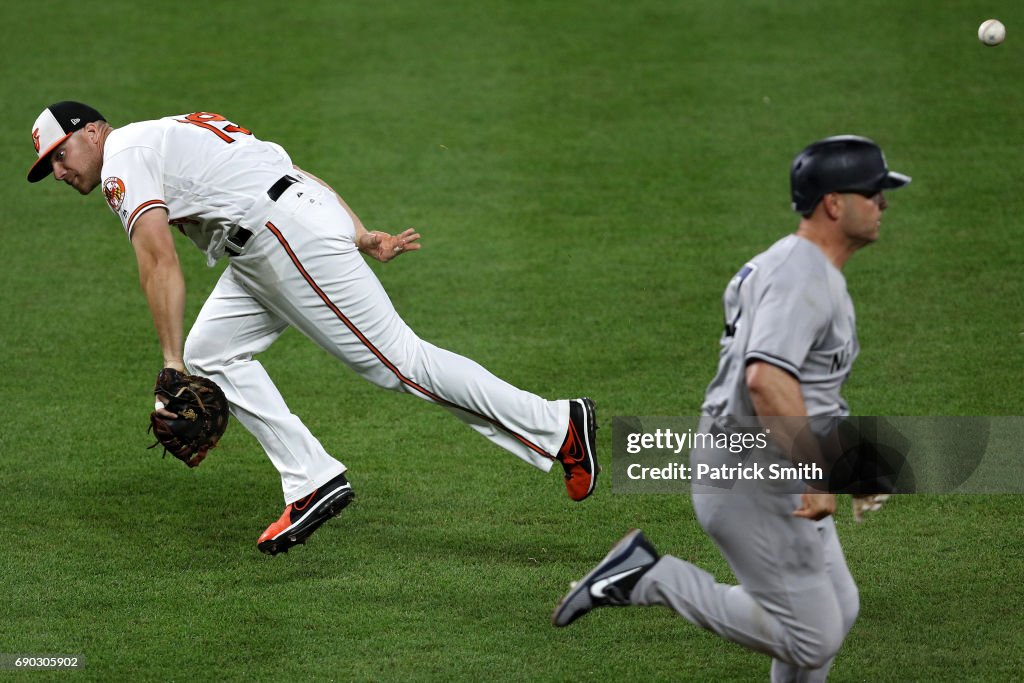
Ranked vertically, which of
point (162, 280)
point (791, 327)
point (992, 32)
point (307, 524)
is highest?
point (992, 32)

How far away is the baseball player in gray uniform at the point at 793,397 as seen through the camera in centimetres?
336

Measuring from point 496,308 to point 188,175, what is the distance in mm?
2912

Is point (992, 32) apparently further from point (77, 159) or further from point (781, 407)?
point (781, 407)

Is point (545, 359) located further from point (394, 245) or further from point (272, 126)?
point (272, 126)

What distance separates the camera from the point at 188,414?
485cm

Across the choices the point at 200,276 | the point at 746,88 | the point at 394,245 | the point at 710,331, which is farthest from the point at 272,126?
the point at 394,245

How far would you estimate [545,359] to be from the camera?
6961 mm

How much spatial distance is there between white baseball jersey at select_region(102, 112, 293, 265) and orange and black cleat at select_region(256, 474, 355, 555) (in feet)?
3.44

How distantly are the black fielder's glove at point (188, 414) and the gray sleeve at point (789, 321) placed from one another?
230 centimetres

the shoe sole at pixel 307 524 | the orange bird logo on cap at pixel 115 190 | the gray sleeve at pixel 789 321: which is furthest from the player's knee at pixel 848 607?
the orange bird logo on cap at pixel 115 190

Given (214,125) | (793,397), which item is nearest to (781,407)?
(793,397)

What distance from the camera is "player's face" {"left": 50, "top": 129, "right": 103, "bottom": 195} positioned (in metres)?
5.05

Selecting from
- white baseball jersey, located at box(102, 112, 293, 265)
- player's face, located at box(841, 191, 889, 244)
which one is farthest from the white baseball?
player's face, located at box(841, 191, 889, 244)

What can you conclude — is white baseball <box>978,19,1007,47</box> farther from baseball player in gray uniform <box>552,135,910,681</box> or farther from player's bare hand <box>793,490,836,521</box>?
player's bare hand <box>793,490,836,521</box>
